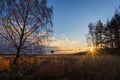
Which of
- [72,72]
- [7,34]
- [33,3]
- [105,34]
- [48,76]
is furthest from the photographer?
[105,34]

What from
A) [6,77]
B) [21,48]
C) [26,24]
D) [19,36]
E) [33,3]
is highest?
[33,3]

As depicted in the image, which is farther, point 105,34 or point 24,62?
point 105,34

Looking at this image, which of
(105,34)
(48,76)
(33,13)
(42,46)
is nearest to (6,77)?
(48,76)

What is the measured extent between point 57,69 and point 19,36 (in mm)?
5554

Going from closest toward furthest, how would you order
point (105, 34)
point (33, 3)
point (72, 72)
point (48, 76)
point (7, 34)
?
point (48, 76) < point (72, 72) < point (7, 34) < point (33, 3) < point (105, 34)

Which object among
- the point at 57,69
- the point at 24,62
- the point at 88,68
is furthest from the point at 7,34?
the point at 88,68

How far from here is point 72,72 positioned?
10.5m

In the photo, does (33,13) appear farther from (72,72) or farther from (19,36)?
(72,72)

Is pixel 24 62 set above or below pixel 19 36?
below

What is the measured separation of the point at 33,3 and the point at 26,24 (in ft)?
5.73

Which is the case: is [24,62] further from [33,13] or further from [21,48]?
[33,13]

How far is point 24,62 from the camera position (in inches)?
600

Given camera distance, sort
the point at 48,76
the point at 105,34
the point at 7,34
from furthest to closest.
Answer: the point at 105,34
the point at 7,34
the point at 48,76

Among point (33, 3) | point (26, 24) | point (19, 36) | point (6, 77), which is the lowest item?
point (6, 77)
